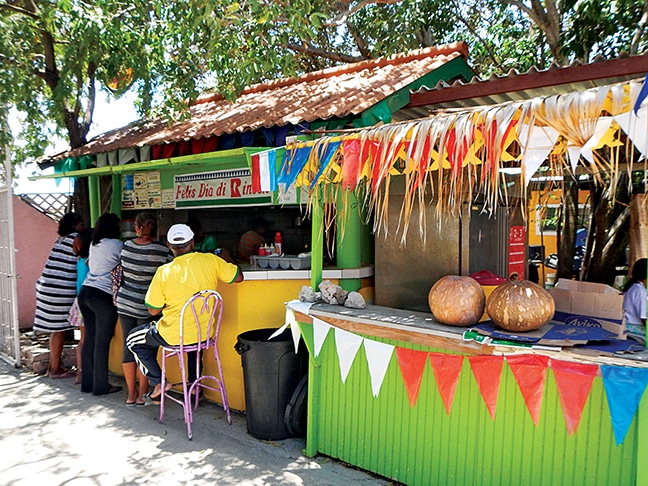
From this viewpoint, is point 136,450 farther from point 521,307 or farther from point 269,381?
point 521,307

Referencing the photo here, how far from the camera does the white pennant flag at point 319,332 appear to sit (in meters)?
3.89

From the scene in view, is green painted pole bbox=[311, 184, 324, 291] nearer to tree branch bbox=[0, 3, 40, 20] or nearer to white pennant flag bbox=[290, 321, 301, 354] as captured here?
white pennant flag bbox=[290, 321, 301, 354]

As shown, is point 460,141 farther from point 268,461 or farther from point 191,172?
point 191,172

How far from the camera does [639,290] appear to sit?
459 centimetres

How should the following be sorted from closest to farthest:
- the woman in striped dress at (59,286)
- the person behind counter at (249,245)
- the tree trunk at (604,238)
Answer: the woman in striped dress at (59,286) → the person behind counter at (249,245) → the tree trunk at (604,238)

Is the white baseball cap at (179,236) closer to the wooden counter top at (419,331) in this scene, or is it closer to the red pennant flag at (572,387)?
the wooden counter top at (419,331)

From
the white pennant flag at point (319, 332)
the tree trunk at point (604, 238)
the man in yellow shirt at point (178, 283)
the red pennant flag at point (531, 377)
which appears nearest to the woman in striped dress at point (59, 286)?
the man in yellow shirt at point (178, 283)

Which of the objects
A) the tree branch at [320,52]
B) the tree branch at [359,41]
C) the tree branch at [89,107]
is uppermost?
the tree branch at [359,41]

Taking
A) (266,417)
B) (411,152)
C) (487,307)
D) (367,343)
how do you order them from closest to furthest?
(411,152), (487,307), (367,343), (266,417)

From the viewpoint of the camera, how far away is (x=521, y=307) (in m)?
2.99

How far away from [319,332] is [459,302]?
1.15m

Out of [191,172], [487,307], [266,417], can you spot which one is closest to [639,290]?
[487,307]

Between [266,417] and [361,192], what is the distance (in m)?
2.17

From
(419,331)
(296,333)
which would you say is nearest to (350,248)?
(296,333)
